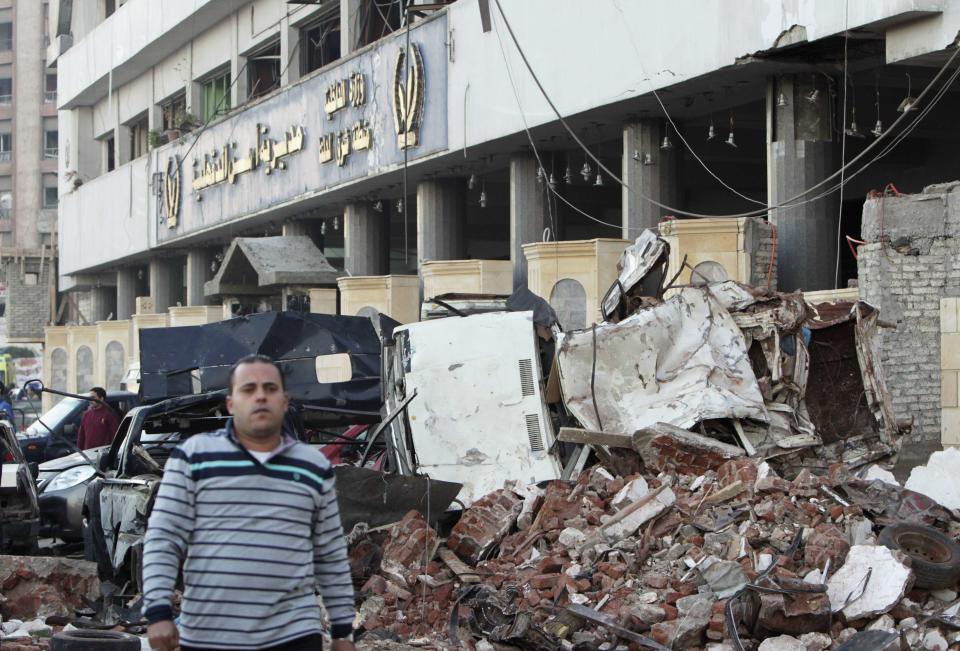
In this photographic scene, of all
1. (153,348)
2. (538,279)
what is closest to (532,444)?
(153,348)

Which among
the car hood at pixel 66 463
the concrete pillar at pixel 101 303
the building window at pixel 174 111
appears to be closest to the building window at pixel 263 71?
the building window at pixel 174 111

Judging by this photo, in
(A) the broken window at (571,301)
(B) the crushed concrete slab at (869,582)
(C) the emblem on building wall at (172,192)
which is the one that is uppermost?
(C) the emblem on building wall at (172,192)

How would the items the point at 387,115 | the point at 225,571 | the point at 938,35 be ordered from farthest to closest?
the point at 387,115 < the point at 938,35 < the point at 225,571

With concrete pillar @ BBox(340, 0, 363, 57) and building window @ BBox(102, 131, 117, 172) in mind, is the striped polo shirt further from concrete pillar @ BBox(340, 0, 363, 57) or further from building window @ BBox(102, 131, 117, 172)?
building window @ BBox(102, 131, 117, 172)

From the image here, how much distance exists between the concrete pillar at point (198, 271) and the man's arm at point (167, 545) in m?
34.7

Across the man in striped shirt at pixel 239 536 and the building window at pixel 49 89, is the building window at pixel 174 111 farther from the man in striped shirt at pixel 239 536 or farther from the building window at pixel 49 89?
the building window at pixel 49 89

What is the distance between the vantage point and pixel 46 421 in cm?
1944

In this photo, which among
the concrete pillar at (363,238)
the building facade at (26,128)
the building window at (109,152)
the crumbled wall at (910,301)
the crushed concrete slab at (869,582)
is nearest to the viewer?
the crushed concrete slab at (869,582)

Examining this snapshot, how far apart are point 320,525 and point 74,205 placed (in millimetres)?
43908

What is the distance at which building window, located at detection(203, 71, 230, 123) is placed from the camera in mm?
35531

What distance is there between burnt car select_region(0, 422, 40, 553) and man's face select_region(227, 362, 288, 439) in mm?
8141

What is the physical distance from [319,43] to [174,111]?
11274mm

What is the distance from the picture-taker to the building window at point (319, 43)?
30.0 m

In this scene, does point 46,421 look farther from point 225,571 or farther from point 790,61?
point 225,571
